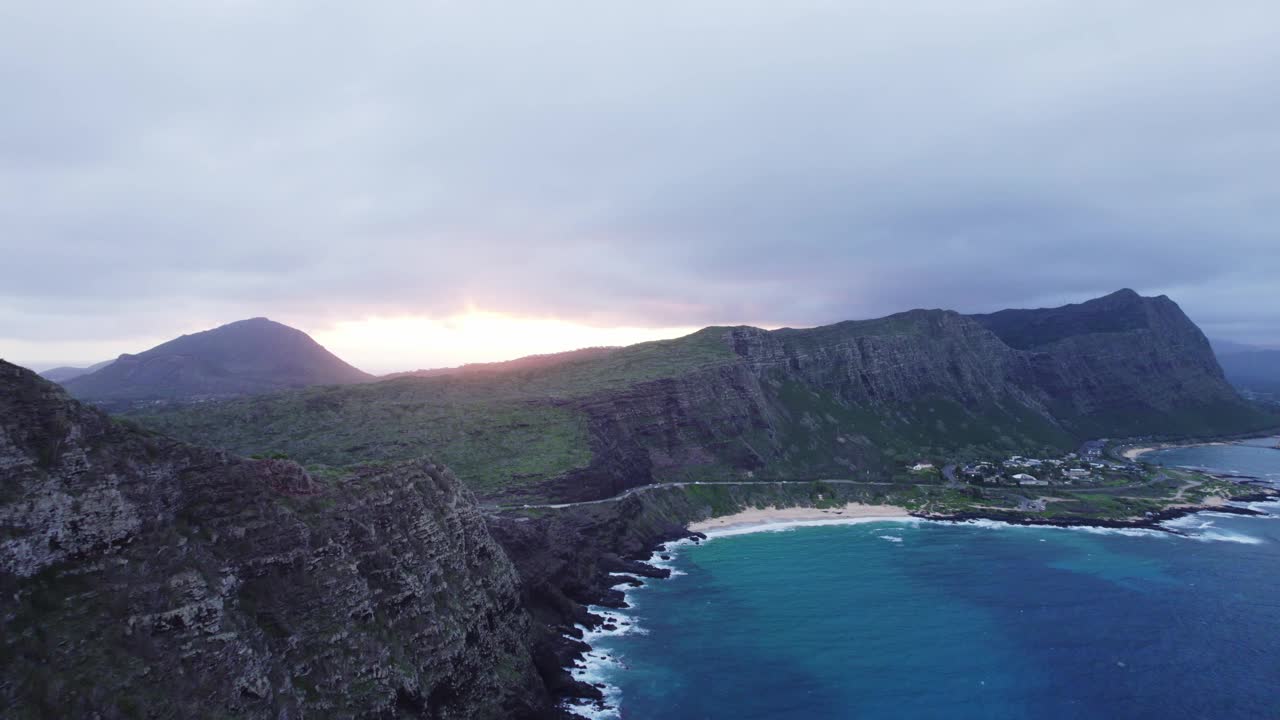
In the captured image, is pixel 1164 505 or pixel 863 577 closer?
pixel 863 577

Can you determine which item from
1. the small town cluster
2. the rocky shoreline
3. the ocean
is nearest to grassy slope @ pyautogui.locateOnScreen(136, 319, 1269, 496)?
the small town cluster

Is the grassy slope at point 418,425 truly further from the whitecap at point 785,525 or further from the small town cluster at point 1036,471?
the small town cluster at point 1036,471

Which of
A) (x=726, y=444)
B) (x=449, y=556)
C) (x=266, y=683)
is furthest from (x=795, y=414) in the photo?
(x=266, y=683)

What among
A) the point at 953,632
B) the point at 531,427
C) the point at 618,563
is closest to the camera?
the point at 953,632

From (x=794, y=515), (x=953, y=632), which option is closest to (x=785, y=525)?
(x=794, y=515)

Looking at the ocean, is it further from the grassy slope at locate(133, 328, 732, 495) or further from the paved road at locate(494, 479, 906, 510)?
the grassy slope at locate(133, 328, 732, 495)

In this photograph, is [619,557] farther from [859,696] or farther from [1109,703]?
[1109,703]

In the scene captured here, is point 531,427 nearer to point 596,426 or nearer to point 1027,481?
point 596,426
